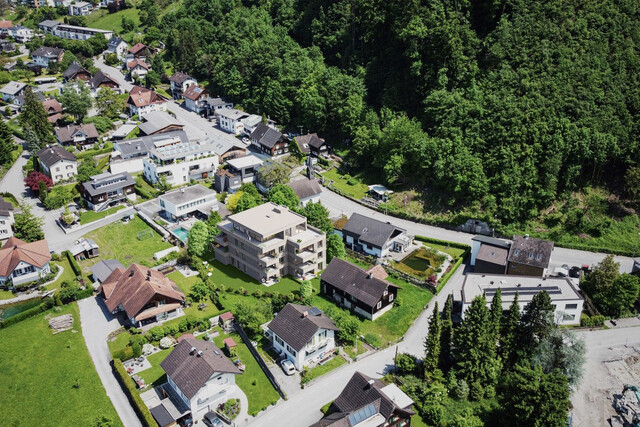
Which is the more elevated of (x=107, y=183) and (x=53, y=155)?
(x=53, y=155)

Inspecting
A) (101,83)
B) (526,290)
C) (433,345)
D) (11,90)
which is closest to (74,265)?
(433,345)

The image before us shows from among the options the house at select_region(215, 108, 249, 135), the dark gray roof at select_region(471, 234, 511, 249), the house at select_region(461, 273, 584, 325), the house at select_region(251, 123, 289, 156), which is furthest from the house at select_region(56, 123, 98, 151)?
the house at select_region(461, 273, 584, 325)

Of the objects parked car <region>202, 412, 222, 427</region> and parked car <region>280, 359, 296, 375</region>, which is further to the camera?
parked car <region>280, 359, 296, 375</region>

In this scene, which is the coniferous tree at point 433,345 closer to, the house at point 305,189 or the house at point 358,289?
the house at point 358,289

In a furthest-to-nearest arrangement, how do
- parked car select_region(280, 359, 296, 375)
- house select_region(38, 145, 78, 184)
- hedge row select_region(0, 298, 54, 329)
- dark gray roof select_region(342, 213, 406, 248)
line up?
house select_region(38, 145, 78, 184), dark gray roof select_region(342, 213, 406, 248), hedge row select_region(0, 298, 54, 329), parked car select_region(280, 359, 296, 375)

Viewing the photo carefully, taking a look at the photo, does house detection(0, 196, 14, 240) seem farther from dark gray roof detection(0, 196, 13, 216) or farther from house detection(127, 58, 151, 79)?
house detection(127, 58, 151, 79)

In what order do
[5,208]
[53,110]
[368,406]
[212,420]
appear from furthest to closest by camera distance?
[53,110]
[5,208]
[212,420]
[368,406]

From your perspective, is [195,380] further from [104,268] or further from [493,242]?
[493,242]

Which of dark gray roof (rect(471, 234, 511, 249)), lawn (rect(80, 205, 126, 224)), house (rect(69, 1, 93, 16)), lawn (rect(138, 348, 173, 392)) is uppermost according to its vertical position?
house (rect(69, 1, 93, 16))
